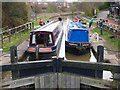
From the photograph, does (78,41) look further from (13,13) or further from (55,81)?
(13,13)

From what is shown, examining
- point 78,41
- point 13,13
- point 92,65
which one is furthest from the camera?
point 13,13

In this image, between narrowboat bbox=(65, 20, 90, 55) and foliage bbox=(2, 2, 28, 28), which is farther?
foliage bbox=(2, 2, 28, 28)

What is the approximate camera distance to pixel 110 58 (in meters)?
9.87

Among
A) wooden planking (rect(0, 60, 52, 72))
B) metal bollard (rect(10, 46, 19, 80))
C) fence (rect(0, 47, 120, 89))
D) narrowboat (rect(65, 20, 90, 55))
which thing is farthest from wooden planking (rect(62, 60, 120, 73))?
narrowboat (rect(65, 20, 90, 55))

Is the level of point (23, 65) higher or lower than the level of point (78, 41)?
lower

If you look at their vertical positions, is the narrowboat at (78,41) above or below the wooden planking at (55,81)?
above

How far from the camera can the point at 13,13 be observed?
21.2m

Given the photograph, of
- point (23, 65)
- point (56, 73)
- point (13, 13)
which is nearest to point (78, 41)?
point (56, 73)

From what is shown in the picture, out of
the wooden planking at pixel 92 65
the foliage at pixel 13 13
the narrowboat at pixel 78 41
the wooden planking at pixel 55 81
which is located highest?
the foliage at pixel 13 13

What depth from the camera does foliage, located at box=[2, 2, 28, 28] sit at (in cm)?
1962

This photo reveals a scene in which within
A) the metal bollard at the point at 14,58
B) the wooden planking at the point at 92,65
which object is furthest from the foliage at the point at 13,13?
the wooden planking at the point at 92,65

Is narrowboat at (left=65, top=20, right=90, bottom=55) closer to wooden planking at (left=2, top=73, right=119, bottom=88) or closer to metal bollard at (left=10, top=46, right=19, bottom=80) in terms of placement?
wooden planking at (left=2, top=73, right=119, bottom=88)

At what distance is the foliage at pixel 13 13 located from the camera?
773 inches

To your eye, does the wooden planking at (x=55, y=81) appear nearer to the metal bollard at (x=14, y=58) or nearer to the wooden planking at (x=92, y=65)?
the metal bollard at (x=14, y=58)
